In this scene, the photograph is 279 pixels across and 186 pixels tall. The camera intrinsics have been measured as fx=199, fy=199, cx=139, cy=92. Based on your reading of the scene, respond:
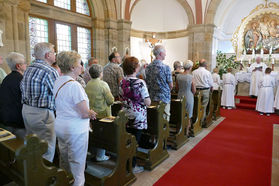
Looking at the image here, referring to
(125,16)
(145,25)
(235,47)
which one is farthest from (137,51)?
(235,47)

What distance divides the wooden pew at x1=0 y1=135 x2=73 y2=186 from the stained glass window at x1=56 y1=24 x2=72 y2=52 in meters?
7.08

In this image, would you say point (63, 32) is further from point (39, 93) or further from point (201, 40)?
point (201, 40)

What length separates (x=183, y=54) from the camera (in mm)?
12617

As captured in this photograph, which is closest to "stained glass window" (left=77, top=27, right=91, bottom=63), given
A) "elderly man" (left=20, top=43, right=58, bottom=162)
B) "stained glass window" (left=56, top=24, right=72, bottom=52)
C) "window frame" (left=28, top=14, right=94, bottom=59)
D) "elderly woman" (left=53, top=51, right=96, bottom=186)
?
"window frame" (left=28, top=14, right=94, bottom=59)

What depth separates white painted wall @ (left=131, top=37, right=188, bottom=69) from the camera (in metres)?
12.5

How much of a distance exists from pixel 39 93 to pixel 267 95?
763 cm

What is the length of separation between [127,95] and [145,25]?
36.4 ft

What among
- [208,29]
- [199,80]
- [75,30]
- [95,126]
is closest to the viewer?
[95,126]

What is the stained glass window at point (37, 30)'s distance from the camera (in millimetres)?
7258

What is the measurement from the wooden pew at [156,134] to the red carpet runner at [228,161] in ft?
0.97

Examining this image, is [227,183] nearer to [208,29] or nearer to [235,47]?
[208,29]

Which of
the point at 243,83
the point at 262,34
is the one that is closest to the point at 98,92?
the point at 243,83

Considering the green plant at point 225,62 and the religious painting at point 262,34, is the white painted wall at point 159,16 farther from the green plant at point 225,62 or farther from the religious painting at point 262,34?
the religious painting at point 262,34

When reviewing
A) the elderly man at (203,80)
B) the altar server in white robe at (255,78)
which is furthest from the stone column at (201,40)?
the elderly man at (203,80)
